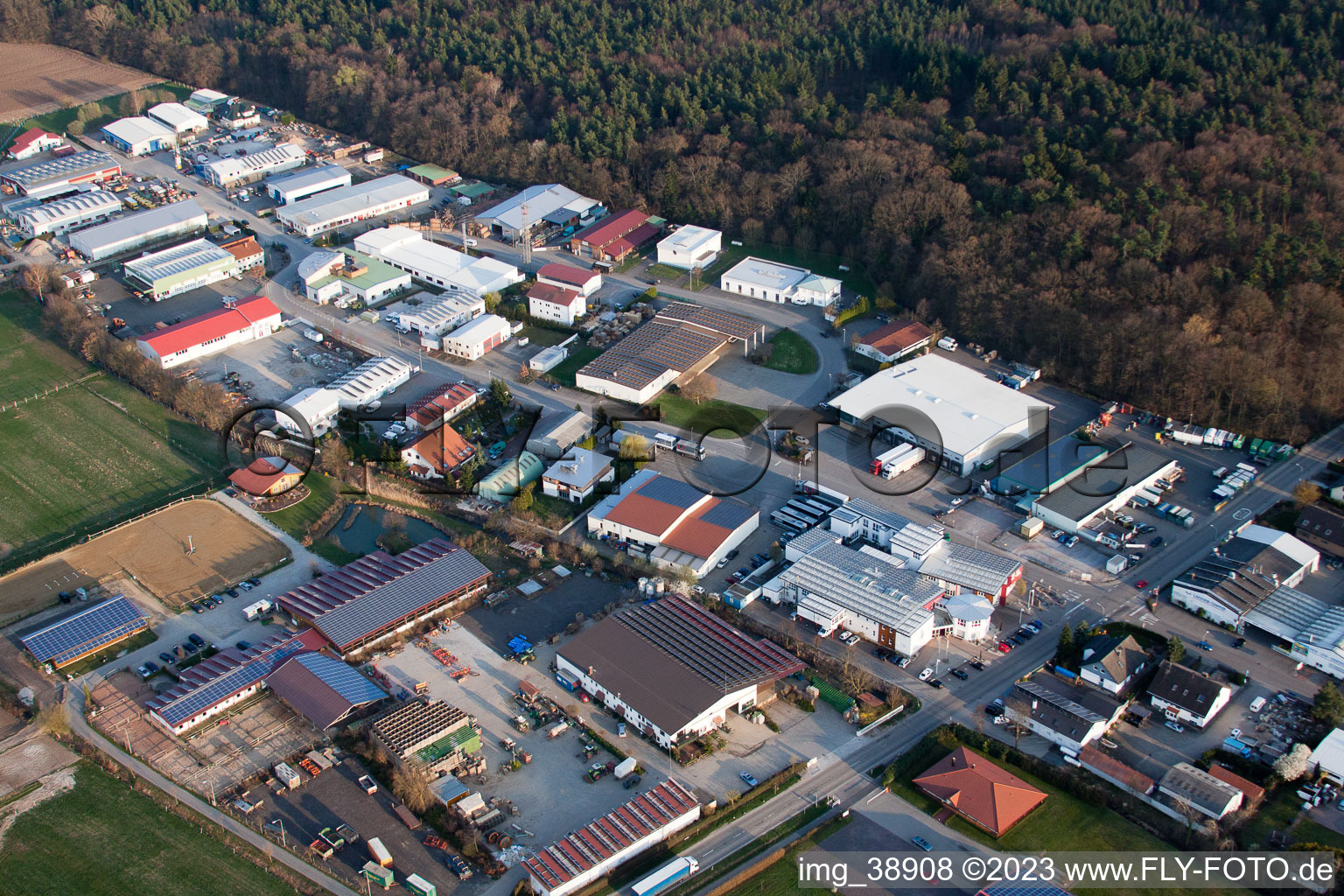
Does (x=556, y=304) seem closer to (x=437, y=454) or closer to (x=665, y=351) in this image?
(x=665, y=351)

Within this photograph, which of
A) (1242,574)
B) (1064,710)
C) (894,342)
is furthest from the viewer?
(894,342)

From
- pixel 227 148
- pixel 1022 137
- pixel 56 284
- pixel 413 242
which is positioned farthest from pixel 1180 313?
pixel 227 148

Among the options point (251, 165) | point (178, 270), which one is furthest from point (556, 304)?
point (251, 165)

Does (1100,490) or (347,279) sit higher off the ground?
(347,279)

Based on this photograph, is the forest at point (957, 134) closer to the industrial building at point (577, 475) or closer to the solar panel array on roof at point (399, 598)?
the industrial building at point (577, 475)

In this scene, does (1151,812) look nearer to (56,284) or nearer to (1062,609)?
(1062,609)
